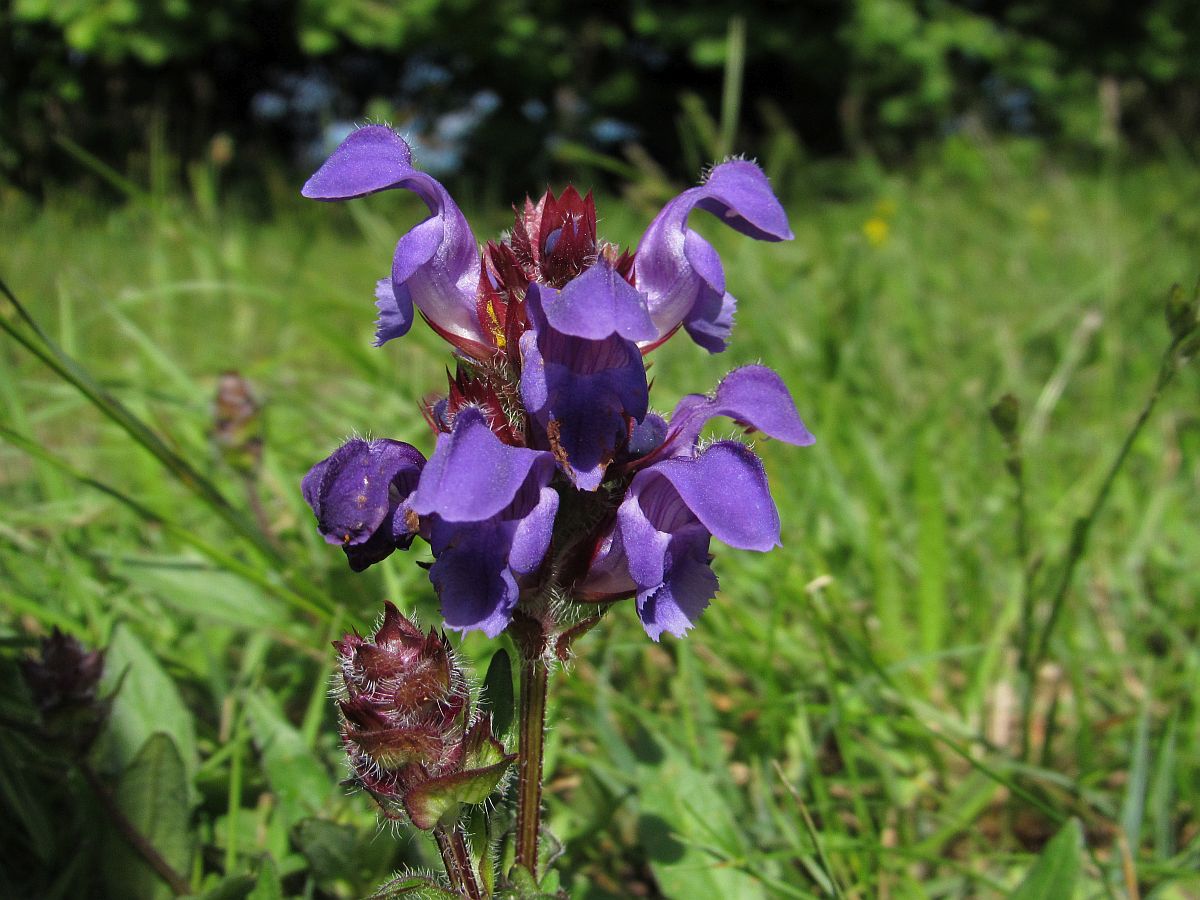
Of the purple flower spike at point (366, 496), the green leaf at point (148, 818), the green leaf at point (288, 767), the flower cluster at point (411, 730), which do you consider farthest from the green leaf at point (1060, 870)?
the green leaf at point (148, 818)

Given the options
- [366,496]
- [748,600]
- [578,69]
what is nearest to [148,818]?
[366,496]

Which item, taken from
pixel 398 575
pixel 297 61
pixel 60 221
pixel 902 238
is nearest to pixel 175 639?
pixel 398 575

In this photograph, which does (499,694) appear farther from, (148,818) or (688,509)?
(148,818)

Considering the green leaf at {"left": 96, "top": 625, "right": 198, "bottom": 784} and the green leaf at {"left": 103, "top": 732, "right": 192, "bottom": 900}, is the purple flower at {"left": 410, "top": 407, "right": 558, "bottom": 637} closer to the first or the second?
the green leaf at {"left": 103, "top": 732, "right": 192, "bottom": 900}

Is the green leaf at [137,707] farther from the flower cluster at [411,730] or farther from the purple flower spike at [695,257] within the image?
the purple flower spike at [695,257]

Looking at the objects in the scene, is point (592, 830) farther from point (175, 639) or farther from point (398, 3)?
point (398, 3)
